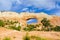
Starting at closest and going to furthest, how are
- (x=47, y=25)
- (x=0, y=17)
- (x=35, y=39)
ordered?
(x=35, y=39) < (x=47, y=25) < (x=0, y=17)

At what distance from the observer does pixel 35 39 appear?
53.2 ft

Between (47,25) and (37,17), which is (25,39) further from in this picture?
(37,17)

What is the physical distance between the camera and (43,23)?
2340 inches

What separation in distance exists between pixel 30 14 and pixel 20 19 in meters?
5.26

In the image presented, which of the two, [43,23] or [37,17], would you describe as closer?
[43,23]

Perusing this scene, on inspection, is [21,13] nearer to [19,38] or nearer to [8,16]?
[8,16]

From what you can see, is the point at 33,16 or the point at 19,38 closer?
the point at 19,38

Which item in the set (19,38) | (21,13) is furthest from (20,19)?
(19,38)

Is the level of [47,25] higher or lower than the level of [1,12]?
lower

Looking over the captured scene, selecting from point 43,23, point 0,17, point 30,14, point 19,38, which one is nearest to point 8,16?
point 0,17

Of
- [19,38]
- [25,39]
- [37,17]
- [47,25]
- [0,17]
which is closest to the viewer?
[25,39]

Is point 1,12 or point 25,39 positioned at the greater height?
point 1,12

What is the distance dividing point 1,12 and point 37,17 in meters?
12.6

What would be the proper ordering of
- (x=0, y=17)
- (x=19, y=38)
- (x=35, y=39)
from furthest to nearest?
1. (x=0, y=17)
2. (x=19, y=38)
3. (x=35, y=39)
